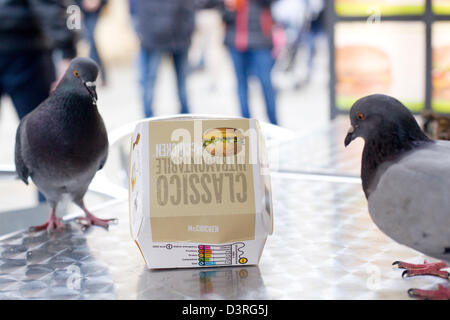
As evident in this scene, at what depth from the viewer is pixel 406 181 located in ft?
3.55

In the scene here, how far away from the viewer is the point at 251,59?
4516 mm

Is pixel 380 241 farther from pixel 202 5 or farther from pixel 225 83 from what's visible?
pixel 225 83

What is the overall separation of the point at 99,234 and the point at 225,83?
6044 millimetres

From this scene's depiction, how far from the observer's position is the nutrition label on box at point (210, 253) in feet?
3.80

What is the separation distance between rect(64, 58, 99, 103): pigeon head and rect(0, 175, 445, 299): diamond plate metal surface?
32 centimetres

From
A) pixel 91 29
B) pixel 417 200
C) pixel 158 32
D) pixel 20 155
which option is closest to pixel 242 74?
pixel 158 32

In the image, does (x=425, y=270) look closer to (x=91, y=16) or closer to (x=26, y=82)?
(x=26, y=82)

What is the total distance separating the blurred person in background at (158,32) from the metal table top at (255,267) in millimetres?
→ 2966

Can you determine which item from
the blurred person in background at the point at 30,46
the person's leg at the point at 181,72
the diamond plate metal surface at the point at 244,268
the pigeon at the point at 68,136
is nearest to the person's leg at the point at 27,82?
the blurred person in background at the point at 30,46

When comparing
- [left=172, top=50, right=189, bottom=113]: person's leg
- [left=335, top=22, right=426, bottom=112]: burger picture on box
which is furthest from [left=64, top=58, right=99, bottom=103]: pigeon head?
[left=172, top=50, right=189, bottom=113]: person's leg

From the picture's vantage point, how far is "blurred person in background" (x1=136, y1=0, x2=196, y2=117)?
14.5ft

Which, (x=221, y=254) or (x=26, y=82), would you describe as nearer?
(x=221, y=254)

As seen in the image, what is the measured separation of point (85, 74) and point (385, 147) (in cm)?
69

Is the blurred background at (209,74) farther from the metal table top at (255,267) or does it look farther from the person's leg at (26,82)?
the metal table top at (255,267)
